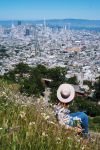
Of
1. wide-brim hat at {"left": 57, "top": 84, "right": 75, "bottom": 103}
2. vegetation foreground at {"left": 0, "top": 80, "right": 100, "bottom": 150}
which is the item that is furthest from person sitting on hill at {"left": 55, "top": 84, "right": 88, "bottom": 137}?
vegetation foreground at {"left": 0, "top": 80, "right": 100, "bottom": 150}

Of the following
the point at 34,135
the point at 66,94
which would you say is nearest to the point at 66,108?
the point at 66,94

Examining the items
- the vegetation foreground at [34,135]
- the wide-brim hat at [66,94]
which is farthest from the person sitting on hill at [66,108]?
the vegetation foreground at [34,135]

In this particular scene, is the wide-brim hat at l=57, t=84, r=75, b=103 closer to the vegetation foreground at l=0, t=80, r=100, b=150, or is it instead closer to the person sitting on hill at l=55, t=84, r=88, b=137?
the person sitting on hill at l=55, t=84, r=88, b=137

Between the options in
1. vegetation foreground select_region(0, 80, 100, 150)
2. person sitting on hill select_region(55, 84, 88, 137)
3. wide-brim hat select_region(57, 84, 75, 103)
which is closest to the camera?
vegetation foreground select_region(0, 80, 100, 150)

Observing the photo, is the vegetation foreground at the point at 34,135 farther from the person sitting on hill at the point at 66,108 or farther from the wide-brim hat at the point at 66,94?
the wide-brim hat at the point at 66,94

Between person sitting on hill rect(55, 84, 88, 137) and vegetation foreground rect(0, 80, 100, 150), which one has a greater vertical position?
vegetation foreground rect(0, 80, 100, 150)

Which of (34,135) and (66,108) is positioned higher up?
(34,135)

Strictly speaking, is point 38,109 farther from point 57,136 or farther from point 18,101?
point 57,136

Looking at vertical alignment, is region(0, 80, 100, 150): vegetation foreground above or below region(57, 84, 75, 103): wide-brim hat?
above

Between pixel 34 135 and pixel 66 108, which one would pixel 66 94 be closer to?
pixel 66 108

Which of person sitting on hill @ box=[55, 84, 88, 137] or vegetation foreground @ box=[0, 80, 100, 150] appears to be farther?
person sitting on hill @ box=[55, 84, 88, 137]

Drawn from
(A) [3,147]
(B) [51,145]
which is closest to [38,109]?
(B) [51,145]

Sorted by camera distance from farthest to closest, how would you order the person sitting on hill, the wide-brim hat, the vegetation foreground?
1. the wide-brim hat
2. the person sitting on hill
3. the vegetation foreground
